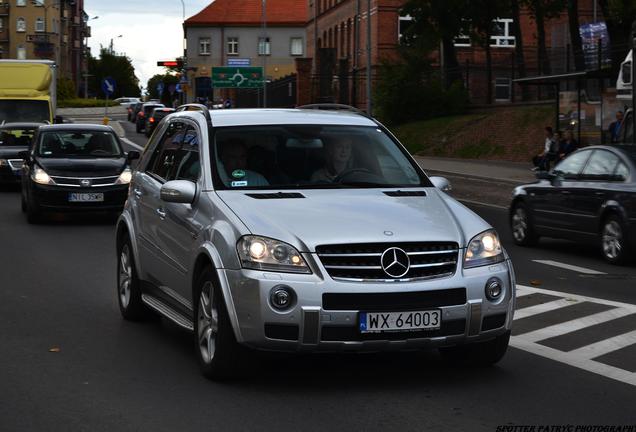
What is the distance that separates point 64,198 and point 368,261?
14047 millimetres

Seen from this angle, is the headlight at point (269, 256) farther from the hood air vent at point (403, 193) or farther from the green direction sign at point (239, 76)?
the green direction sign at point (239, 76)

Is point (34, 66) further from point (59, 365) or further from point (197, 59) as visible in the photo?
point (197, 59)

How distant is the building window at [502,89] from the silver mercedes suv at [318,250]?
49.6 meters

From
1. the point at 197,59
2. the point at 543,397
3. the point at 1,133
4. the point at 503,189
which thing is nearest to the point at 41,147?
the point at 1,133

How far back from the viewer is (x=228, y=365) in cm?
736

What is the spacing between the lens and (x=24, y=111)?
3456 cm

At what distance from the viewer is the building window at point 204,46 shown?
12794 cm

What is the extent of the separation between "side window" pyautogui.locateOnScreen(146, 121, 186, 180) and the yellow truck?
24836mm

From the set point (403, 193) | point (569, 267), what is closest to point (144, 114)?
point (569, 267)

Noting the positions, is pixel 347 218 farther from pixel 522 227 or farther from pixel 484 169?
pixel 484 169

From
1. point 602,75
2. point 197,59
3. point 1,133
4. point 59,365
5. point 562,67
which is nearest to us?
point 59,365

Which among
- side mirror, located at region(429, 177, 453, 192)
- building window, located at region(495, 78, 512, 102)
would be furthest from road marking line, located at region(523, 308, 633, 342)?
building window, located at region(495, 78, 512, 102)

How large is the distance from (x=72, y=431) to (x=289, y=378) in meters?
1.70

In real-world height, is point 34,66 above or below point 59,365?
above
